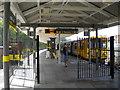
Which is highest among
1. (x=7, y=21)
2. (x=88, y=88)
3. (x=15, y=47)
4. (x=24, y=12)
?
(x=24, y=12)

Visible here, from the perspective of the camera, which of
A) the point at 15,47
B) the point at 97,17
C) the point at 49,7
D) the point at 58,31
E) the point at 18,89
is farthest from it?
the point at 97,17

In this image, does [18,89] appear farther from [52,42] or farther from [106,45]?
[52,42]

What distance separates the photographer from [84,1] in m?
8.88

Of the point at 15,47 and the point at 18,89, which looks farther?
the point at 15,47

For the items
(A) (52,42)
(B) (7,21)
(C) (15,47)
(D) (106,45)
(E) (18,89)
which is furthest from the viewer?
(A) (52,42)

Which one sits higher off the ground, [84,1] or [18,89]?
[84,1]

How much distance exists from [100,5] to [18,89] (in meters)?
6.46

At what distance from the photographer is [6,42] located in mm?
5824

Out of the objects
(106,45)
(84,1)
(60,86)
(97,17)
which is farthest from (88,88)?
(106,45)

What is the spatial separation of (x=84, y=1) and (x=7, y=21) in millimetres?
4765

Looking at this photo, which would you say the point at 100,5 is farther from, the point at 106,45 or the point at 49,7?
the point at 106,45

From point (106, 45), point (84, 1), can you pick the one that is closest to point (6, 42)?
point (84, 1)

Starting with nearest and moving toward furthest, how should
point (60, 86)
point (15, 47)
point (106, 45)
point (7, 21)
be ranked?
point (7, 21), point (60, 86), point (15, 47), point (106, 45)

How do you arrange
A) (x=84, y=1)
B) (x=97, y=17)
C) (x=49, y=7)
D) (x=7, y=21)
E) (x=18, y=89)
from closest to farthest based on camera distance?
(x=7, y=21) < (x=18, y=89) < (x=84, y=1) < (x=49, y=7) < (x=97, y=17)
